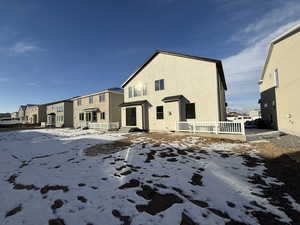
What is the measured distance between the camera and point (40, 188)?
167 inches

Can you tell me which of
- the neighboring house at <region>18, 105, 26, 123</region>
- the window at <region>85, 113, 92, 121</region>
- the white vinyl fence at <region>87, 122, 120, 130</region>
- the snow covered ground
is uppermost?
the neighboring house at <region>18, 105, 26, 123</region>

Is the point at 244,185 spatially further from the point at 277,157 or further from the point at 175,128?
the point at 175,128

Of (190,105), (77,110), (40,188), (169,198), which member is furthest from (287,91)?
(77,110)

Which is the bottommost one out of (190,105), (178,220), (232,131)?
(178,220)

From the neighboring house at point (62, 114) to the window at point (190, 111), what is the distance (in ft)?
84.5

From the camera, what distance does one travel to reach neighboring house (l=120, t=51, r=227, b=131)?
1295 centimetres

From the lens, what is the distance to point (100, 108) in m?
23.3

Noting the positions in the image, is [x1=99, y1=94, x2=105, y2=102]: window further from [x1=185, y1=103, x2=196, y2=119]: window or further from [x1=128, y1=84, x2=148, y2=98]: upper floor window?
[x1=185, y1=103, x2=196, y2=119]: window

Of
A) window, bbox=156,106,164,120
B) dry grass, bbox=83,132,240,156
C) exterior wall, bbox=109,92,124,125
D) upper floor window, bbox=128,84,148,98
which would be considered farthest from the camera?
exterior wall, bbox=109,92,124,125

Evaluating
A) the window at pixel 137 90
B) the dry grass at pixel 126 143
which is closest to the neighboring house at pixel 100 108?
the window at pixel 137 90

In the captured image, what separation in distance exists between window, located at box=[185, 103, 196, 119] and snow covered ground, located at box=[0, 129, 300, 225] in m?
7.55

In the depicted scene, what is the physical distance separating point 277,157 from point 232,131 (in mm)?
3994

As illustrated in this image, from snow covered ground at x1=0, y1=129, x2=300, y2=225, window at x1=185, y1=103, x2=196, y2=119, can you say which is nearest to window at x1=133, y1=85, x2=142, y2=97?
window at x1=185, y1=103, x2=196, y2=119

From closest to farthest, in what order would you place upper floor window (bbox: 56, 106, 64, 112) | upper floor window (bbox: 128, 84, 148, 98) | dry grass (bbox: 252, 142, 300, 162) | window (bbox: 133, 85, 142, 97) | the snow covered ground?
the snow covered ground, dry grass (bbox: 252, 142, 300, 162), upper floor window (bbox: 128, 84, 148, 98), window (bbox: 133, 85, 142, 97), upper floor window (bbox: 56, 106, 64, 112)
